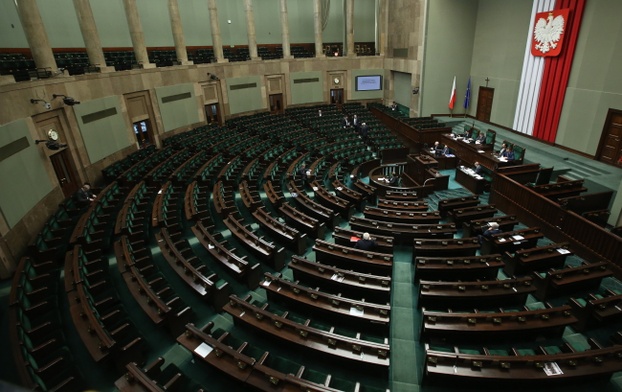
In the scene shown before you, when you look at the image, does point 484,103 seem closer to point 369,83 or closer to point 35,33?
point 369,83

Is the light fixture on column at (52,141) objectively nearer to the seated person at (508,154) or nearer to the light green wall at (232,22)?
the seated person at (508,154)

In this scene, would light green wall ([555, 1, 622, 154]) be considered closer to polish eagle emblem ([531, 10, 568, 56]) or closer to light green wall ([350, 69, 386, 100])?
polish eagle emblem ([531, 10, 568, 56])

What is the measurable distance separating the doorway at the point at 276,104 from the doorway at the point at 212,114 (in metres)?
4.02

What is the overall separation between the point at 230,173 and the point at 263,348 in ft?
24.2

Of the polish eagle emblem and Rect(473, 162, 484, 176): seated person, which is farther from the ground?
the polish eagle emblem

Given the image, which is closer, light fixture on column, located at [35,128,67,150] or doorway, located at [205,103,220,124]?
light fixture on column, located at [35,128,67,150]

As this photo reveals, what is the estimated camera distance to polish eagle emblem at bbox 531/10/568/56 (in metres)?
12.6

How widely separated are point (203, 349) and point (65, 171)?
9212 millimetres

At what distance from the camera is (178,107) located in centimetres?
1648

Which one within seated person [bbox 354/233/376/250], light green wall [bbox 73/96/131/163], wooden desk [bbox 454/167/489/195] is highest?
light green wall [bbox 73/96/131/163]

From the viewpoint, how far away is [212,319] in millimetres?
5688

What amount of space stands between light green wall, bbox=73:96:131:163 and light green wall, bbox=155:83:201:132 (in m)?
2.43

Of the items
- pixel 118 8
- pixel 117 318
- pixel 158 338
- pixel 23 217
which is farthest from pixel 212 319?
pixel 118 8

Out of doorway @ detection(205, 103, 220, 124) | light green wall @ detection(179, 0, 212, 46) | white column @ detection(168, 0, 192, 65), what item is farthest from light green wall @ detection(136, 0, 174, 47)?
doorway @ detection(205, 103, 220, 124)
